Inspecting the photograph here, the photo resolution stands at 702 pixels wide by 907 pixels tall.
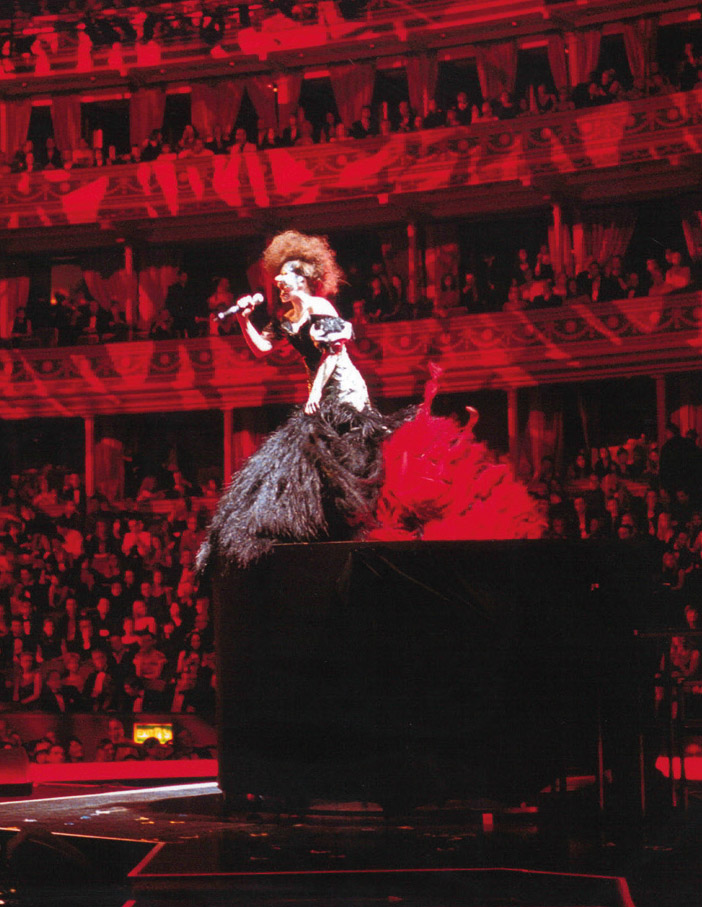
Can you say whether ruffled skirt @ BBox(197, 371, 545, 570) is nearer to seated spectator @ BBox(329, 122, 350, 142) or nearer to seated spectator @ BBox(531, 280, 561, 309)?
seated spectator @ BBox(531, 280, 561, 309)

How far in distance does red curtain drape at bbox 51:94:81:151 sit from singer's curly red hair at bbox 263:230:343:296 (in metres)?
14.4

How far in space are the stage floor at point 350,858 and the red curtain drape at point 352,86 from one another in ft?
46.6

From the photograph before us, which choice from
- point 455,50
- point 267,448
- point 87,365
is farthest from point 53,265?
point 267,448

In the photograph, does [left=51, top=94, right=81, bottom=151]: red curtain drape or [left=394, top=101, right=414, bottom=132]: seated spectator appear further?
[left=51, top=94, right=81, bottom=151]: red curtain drape

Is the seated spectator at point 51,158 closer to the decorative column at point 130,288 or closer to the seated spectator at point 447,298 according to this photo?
the decorative column at point 130,288

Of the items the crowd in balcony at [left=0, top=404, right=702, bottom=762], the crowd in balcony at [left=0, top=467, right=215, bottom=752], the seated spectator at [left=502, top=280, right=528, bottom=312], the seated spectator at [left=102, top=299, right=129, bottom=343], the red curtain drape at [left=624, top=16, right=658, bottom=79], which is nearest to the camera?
the crowd in balcony at [left=0, top=404, right=702, bottom=762]

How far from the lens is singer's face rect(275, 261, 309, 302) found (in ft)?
18.5

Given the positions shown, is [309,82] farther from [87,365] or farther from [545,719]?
[545,719]

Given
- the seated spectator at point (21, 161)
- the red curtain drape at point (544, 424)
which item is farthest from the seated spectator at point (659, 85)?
the seated spectator at point (21, 161)

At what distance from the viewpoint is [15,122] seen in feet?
62.7

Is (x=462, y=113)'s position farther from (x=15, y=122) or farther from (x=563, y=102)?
(x=15, y=122)

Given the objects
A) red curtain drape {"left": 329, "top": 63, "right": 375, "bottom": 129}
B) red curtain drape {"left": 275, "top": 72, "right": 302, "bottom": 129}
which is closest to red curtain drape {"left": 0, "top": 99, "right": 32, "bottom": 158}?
red curtain drape {"left": 275, "top": 72, "right": 302, "bottom": 129}

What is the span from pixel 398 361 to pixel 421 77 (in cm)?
472

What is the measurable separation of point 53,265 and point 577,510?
10835 mm
